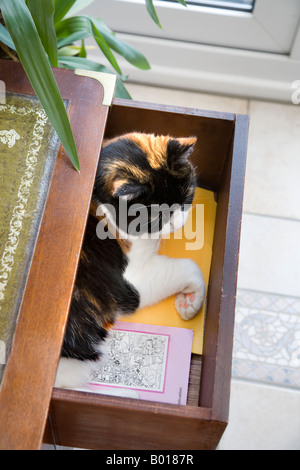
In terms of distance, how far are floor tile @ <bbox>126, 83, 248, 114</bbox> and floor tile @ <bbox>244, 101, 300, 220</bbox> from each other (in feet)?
0.18

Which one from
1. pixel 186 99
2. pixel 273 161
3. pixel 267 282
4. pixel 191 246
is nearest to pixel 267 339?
pixel 267 282

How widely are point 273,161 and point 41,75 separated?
3.04 feet

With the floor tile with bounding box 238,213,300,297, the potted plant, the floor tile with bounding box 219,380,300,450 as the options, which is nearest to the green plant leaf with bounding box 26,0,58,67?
the potted plant

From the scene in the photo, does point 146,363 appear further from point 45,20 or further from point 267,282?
point 45,20

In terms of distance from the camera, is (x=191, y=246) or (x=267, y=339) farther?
(x=267, y=339)

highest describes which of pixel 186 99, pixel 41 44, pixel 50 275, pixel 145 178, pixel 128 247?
pixel 186 99

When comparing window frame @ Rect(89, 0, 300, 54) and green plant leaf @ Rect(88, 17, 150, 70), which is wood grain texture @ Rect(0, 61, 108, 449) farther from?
window frame @ Rect(89, 0, 300, 54)

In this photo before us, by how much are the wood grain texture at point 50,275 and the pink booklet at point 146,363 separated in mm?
246

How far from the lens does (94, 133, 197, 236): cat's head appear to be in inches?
34.1

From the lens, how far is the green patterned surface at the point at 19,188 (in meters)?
0.69

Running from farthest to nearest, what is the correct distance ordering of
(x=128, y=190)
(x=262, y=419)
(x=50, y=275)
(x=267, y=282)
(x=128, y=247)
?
(x=267, y=282) → (x=262, y=419) → (x=128, y=247) → (x=128, y=190) → (x=50, y=275)

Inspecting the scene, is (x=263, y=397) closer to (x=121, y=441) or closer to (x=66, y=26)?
(x=121, y=441)

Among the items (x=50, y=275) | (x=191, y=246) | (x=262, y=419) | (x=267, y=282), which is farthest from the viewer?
(x=267, y=282)

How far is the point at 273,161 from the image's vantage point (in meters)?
1.48
